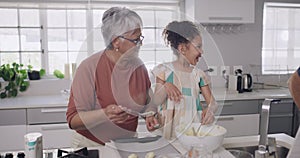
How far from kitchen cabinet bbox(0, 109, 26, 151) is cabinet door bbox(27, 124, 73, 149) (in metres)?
0.07

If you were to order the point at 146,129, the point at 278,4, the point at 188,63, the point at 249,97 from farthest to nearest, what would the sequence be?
the point at 278,4 → the point at 249,97 → the point at 146,129 → the point at 188,63

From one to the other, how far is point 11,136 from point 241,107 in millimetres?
1893

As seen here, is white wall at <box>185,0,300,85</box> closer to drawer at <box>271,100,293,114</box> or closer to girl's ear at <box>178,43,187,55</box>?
drawer at <box>271,100,293,114</box>

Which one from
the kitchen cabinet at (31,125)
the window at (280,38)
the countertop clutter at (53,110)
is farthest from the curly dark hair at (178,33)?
the window at (280,38)

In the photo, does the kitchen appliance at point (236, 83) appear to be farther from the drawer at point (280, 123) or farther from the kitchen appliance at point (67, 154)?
the kitchen appliance at point (67, 154)

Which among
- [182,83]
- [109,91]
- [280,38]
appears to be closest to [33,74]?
[109,91]

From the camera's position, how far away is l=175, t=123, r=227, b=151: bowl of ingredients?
1037 millimetres

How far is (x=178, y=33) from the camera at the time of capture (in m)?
1.01

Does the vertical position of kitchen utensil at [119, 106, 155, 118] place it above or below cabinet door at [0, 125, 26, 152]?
above

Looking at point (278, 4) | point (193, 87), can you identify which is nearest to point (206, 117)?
point (193, 87)

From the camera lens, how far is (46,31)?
2684 millimetres

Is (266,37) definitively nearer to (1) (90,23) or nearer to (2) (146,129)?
(1) (90,23)

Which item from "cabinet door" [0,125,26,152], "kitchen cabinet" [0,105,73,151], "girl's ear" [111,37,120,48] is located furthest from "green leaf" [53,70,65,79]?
"girl's ear" [111,37,120,48]

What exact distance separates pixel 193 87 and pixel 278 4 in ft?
7.88
